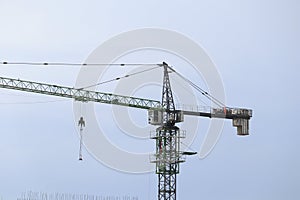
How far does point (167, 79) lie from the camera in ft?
306

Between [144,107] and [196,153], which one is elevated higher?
[144,107]

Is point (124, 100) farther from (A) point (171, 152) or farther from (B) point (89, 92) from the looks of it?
(A) point (171, 152)

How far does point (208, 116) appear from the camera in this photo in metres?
94.8

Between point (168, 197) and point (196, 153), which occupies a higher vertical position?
point (196, 153)

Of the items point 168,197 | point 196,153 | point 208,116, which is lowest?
point 168,197

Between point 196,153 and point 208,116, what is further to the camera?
point 208,116

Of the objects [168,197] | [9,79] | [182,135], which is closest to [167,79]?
[182,135]

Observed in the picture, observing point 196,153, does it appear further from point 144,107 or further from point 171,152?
point 144,107

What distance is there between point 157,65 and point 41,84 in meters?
17.7

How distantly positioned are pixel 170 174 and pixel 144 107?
38.4 ft

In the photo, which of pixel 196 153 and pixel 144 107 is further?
pixel 144 107

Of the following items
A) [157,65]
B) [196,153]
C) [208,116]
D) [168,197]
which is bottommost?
[168,197]

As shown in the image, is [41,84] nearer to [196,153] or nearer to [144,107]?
[144,107]

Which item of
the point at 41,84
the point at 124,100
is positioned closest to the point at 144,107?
the point at 124,100
